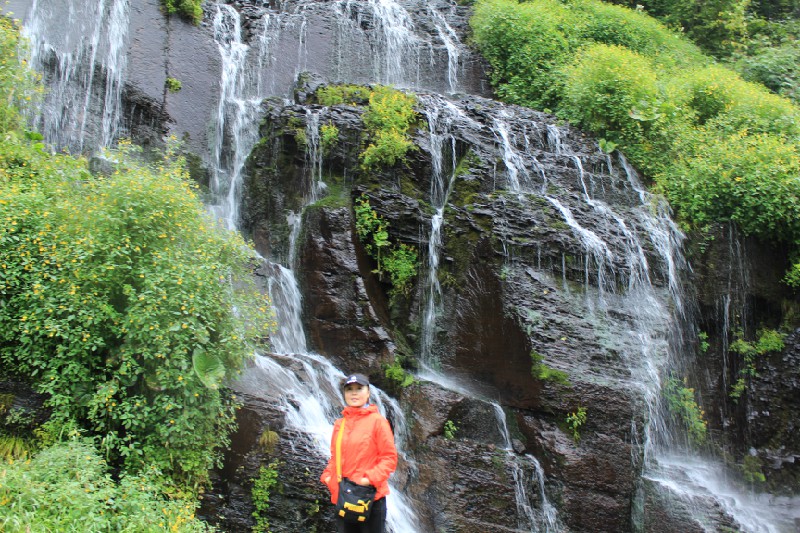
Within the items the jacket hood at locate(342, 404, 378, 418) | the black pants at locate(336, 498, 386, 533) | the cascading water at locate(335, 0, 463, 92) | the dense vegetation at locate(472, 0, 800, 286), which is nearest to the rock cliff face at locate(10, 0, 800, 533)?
the dense vegetation at locate(472, 0, 800, 286)

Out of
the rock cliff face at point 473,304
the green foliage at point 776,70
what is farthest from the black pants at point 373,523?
the green foliage at point 776,70

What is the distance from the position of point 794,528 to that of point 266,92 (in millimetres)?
13106

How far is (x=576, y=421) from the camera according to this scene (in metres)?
7.85

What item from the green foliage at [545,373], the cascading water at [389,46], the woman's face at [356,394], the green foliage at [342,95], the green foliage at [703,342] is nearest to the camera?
the woman's face at [356,394]

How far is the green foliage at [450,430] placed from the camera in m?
7.82

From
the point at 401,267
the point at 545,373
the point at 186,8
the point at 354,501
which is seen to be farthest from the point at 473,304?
the point at 186,8

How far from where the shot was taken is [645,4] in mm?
20625

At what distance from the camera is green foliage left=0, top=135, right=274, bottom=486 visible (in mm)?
5723

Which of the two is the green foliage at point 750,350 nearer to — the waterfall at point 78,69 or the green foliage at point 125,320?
the green foliage at point 125,320

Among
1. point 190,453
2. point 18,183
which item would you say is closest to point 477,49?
point 18,183

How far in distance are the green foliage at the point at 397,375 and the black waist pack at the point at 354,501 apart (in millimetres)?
3895

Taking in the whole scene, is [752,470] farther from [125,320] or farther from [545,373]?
[125,320]

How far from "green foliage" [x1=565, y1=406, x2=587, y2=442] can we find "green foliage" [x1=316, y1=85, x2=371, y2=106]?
739 cm

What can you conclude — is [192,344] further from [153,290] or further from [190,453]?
[190,453]
